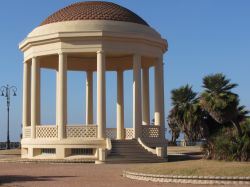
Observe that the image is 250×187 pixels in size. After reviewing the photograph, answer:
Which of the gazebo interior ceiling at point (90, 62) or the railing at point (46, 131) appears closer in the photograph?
the railing at point (46, 131)

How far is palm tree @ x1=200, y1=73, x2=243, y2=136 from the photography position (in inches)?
1286

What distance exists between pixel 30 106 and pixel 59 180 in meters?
21.7

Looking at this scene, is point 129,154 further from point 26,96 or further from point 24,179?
point 24,179

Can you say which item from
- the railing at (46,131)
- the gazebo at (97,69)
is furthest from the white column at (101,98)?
the railing at (46,131)

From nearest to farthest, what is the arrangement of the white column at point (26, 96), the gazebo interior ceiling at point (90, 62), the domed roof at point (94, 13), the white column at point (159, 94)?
the domed roof at point (94, 13), the white column at point (159, 94), the white column at point (26, 96), the gazebo interior ceiling at point (90, 62)

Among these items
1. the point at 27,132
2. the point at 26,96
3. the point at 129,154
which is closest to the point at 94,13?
the point at 26,96

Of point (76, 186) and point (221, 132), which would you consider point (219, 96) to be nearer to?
point (221, 132)

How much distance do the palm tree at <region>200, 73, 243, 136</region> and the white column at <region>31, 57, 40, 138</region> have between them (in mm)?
12946

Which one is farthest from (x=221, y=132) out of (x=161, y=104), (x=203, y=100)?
(x=161, y=104)

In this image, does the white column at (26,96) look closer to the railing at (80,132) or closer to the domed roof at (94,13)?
the domed roof at (94,13)

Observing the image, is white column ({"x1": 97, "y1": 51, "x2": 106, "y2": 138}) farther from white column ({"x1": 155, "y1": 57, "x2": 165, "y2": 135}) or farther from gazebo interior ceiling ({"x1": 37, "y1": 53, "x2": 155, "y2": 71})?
gazebo interior ceiling ({"x1": 37, "y1": 53, "x2": 155, "y2": 71})

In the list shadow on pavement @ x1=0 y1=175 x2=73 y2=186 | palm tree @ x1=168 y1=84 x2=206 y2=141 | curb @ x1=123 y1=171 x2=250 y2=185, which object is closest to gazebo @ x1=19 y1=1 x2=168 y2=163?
palm tree @ x1=168 y1=84 x2=206 y2=141

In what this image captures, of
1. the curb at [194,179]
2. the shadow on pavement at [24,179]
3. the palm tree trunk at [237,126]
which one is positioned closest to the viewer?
the curb at [194,179]

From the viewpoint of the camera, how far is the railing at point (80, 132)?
124 feet
